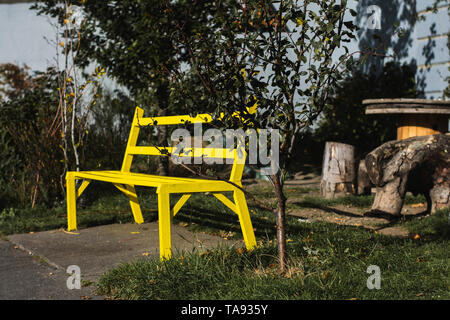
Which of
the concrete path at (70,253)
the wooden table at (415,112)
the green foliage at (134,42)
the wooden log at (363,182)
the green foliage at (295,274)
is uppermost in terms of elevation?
the green foliage at (134,42)

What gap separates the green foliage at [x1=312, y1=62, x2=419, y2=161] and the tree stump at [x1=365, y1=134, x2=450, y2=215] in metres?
2.67

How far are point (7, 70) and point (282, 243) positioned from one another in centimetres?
976

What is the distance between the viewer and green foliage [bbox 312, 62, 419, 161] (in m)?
7.83

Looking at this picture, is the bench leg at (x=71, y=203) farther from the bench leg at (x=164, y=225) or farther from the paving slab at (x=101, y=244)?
the bench leg at (x=164, y=225)

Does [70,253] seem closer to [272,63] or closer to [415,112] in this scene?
[272,63]

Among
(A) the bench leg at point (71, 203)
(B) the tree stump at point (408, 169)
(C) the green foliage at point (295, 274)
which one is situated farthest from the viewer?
(B) the tree stump at point (408, 169)

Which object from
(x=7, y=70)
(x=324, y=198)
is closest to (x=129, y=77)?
(x=324, y=198)

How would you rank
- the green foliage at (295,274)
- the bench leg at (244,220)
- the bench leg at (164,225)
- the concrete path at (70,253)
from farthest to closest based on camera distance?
the bench leg at (244,220), the bench leg at (164,225), the concrete path at (70,253), the green foliage at (295,274)

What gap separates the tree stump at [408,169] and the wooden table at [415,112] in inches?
28.1

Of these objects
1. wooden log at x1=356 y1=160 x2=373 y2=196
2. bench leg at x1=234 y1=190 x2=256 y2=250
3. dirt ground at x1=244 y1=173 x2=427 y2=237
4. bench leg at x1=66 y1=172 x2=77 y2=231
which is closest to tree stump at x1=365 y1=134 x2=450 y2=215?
dirt ground at x1=244 y1=173 x2=427 y2=237

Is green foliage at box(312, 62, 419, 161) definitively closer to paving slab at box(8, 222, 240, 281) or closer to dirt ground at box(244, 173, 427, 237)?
dirt ground at box(244, 173, 427, 237)

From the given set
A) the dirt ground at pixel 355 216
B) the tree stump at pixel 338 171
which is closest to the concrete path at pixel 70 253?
the dirt ground at pixel 355 216

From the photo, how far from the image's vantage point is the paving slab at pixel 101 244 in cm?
343

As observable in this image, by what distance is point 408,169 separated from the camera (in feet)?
16.0
